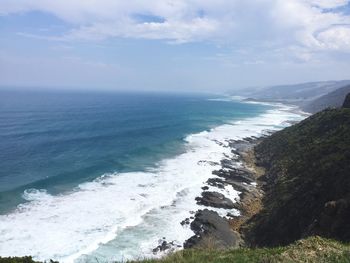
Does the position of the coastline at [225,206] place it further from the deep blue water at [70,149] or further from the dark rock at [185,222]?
the deep blue water at [70,149]

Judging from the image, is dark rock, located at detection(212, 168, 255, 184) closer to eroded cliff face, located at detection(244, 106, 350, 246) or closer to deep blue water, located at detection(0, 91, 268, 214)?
eroded cliff face, located at detection(244, 106, 350, 246)

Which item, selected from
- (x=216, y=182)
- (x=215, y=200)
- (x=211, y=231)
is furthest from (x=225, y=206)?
(x=216, y=182)

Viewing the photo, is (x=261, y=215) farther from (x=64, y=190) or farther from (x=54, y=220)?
(x=64, y=190)

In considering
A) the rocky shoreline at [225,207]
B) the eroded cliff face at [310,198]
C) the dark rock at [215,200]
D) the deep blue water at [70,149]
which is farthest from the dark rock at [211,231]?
the deep blue water at [70,149]

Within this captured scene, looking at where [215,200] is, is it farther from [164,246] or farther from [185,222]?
[164,246]

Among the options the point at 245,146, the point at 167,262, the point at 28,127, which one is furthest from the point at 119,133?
the point at 167,262
